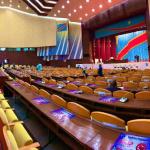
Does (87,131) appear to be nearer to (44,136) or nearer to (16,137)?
(16,137)

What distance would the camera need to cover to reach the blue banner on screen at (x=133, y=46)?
66.4 feet

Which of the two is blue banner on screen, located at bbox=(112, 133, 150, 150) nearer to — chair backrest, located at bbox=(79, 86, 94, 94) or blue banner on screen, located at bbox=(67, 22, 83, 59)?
chair backrest, located at bbox=(79, 86, 94, 94)

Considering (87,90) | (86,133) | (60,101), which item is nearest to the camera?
(86,133)

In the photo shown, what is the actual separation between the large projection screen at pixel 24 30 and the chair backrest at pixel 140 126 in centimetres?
2694

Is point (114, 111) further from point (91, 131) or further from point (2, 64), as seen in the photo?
point (2, 64)

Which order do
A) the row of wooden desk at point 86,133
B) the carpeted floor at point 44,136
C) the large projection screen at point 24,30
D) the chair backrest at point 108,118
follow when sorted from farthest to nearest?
the large projection screen at point 24,30 < the carpeted floor at point 44,136 < the chair backrest at point 108,118 < the row of wooden desk at point 86,133

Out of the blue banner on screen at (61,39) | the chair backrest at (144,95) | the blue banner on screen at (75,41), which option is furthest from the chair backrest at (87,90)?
the blue banner on screen at (61,39)

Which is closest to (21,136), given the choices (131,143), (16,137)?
(16,137)

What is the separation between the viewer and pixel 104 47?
23.5 metres

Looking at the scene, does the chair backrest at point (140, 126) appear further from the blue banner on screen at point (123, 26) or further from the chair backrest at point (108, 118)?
the blue banner on screen at point (123, 26)

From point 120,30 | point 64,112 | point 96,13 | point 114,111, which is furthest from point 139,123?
point 96,13

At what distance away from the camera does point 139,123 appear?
7.68 feet

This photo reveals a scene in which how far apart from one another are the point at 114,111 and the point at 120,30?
1540 cm

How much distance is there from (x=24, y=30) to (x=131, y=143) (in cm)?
3050
